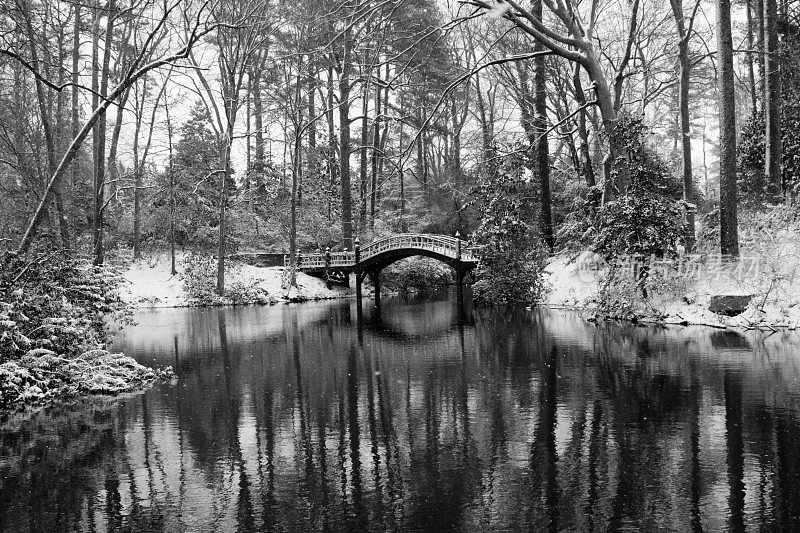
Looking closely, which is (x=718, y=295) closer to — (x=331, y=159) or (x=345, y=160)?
(x=345, y=160)

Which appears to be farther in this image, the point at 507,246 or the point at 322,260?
the point at 322,260

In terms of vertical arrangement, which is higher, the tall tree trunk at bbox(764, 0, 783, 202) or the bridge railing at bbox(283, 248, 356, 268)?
the tall tree trunk at bbox(764, 0, 783, 202)

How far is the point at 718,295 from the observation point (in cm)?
1498

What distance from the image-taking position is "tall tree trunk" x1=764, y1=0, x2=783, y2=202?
18359 mm

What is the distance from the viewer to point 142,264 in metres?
33.7

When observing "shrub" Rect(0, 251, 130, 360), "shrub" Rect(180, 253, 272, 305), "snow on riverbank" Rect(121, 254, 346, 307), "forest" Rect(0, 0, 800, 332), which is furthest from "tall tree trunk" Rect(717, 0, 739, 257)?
"shrub" Rect(180, 253, 272, 305)

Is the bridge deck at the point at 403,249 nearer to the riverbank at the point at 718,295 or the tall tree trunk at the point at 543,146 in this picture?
Answer: the tall tree trunk at the point at 543,146

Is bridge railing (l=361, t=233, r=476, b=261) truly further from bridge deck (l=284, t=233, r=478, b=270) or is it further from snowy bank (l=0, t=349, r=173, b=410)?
snowy bank (l=0, t=349, r=173, b=410)

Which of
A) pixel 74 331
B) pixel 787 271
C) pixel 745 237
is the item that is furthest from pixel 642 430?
pixel 745 237

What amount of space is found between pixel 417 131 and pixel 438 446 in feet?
44.2

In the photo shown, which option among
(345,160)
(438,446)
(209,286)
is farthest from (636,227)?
(209,286)

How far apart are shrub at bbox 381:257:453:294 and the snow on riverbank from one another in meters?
2.84

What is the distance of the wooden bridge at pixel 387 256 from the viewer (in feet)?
85.3

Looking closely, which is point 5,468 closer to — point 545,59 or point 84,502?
point 84,502
